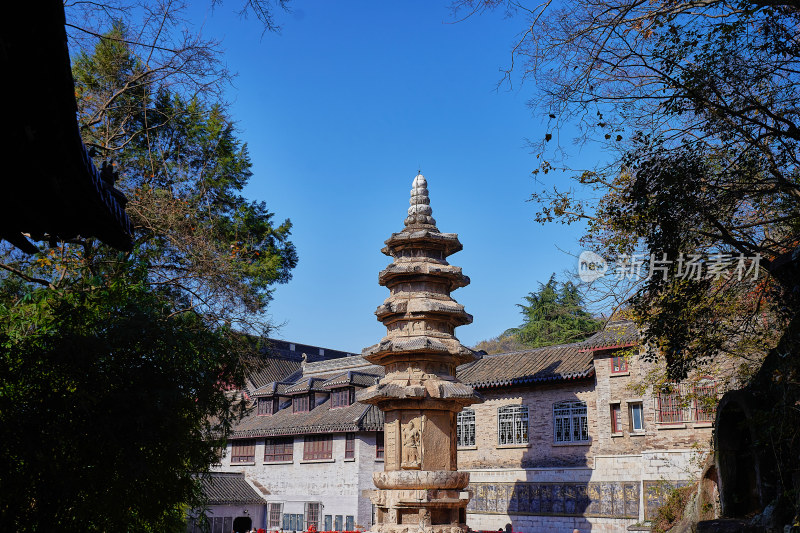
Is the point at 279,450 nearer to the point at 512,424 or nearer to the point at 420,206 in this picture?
the point at 512,424

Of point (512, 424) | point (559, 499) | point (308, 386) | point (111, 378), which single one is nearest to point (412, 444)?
point (111, 378)

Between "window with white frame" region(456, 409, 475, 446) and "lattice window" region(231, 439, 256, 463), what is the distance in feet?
37.4

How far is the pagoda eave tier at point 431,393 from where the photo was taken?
52.7 ft

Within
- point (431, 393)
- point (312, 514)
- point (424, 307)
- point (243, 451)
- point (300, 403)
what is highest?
point (424, 307)

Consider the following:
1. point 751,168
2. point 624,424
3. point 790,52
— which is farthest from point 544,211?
point 624,424

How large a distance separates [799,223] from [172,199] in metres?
12.3

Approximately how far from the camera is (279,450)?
33.1 meters

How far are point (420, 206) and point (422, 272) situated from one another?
2.58m

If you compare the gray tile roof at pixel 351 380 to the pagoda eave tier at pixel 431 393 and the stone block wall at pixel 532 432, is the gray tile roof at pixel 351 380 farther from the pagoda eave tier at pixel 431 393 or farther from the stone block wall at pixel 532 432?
the pagoda eave tier at pixel 431 393

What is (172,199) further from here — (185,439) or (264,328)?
(185,439)

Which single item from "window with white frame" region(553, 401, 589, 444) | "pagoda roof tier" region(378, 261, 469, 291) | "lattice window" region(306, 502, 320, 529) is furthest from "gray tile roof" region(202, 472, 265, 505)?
"pagoda roof tier" region(378, 261, 469, 291)

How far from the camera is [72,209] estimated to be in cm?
530

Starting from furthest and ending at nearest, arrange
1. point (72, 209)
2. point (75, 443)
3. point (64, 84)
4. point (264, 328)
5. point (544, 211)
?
point (264, 328), point (544, 211), point (75, 443), point (72, 209), point (64, 84)

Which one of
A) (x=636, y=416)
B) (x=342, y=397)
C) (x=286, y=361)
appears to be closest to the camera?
(x=636, y=416)
